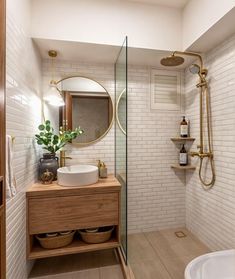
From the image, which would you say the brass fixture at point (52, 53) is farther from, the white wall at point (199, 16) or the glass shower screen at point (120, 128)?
the white wall at point (199, 16)

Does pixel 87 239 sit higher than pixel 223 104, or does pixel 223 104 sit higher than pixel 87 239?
pixel 223 104

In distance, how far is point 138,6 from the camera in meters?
1.93

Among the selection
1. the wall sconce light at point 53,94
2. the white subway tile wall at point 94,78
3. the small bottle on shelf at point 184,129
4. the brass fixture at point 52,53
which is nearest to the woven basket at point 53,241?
the white subway tile wall at point 94,78

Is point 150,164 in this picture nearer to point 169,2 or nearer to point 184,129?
point 184,129

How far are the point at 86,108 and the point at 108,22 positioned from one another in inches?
37.1

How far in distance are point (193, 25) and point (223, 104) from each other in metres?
0.84

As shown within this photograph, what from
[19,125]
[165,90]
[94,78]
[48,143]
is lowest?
[48,143]

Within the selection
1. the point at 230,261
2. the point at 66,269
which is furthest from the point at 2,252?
the point at 230,261

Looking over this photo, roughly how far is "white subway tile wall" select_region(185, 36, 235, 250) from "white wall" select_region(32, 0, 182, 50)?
1.67 feet

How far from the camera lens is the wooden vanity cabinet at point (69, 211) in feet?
5.28

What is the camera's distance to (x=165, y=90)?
2.45m

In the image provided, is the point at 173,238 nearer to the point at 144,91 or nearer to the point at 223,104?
the point at 223,104

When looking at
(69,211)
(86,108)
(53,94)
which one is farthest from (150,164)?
(53,94)

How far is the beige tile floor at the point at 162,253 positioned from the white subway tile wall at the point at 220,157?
0.20 meters
